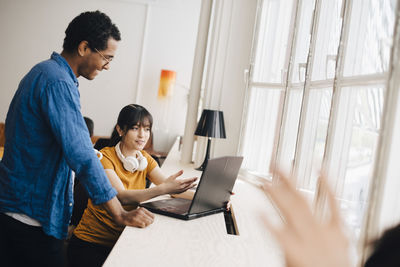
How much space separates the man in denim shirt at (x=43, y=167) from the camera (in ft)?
4.14

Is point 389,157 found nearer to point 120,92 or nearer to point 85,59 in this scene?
point 85,59

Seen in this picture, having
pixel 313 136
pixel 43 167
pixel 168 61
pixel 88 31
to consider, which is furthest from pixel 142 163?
pixel 168 61

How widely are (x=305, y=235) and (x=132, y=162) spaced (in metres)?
1.45

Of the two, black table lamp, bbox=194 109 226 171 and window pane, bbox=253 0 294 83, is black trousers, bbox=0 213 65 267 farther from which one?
window pane, bbox=253 0 294 83

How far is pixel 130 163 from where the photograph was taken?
1.83 m

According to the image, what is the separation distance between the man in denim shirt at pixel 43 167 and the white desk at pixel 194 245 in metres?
0.12

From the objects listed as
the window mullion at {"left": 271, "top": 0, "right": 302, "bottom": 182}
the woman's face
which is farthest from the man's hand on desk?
the window mullion at {"left": 271, "top": 0, "right": 302, "bottom": 182}

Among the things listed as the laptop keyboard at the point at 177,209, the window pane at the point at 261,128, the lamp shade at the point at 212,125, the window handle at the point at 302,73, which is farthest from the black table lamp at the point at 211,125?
the laptop keyboard at the point at 177,209

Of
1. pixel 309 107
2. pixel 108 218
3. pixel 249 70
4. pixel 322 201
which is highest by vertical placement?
pixel 249 70

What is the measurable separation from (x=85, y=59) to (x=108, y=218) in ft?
2.40

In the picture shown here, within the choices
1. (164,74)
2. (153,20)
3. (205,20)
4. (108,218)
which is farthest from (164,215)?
(153,20)

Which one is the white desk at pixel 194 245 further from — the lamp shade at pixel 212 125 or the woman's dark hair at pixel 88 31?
the lamp shade at pixel 212 125

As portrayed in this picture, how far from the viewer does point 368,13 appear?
4.37 feet

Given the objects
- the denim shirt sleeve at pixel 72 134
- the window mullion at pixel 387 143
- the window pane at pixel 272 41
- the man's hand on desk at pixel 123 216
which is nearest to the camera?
the window mullion at pixel 387 143
